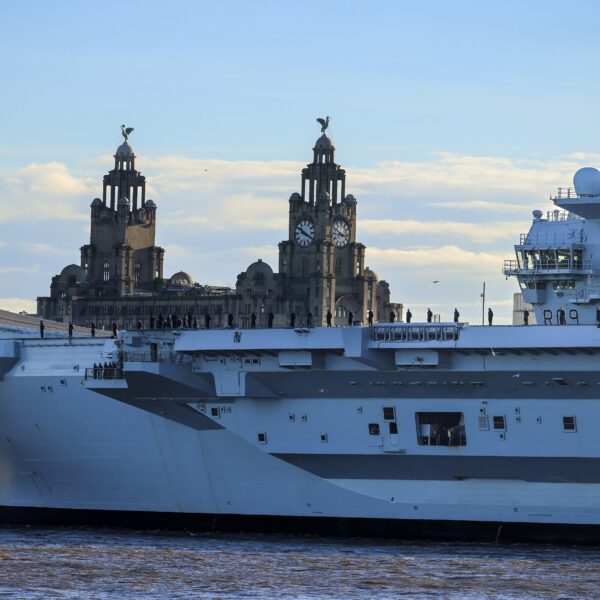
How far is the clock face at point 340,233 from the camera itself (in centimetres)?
13612

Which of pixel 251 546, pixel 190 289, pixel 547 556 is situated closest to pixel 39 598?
pixel 251 546

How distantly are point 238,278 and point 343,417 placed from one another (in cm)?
8703

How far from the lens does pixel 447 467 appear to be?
145ft

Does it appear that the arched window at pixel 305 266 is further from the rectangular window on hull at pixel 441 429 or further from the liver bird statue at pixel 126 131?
the rectangular window on hull at pixel 441 429

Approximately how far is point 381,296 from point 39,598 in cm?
10503

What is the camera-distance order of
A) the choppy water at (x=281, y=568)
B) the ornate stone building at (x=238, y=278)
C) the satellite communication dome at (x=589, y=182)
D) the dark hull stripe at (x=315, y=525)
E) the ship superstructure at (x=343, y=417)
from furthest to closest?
1. the ornate stone building at (x=238, y=278)
2. the satellite communication dome at (x=589, y=182)
3. the dark hull stripe at (x=315, y=525)
4. the ship superstructure at (x=343, y=417)
5. the choppy water at (x=281, y=568)

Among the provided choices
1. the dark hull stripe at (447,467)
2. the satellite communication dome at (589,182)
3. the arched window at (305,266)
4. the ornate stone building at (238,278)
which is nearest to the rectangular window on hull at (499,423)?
the dark hull stripe at (447,467)

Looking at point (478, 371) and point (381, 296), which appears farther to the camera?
point (381, 296)

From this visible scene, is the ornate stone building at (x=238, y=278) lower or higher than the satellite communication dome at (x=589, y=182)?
higher

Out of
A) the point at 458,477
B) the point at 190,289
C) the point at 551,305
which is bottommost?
the point at 458,477

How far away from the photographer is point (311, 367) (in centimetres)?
4441

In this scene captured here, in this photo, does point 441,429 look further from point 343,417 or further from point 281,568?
point 281,568

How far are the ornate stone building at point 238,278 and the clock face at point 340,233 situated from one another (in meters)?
0.07

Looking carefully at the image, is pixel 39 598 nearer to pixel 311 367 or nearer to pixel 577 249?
pixel 311 367
